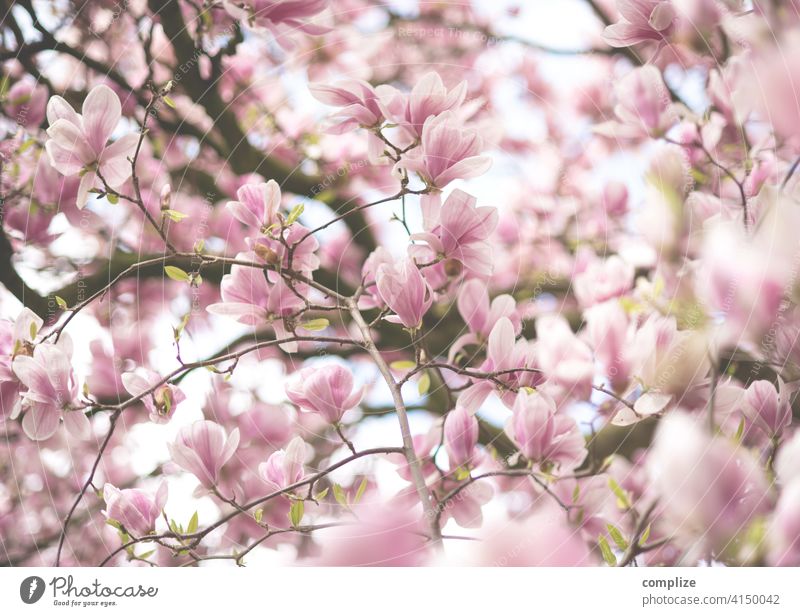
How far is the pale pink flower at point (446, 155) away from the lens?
39 cm

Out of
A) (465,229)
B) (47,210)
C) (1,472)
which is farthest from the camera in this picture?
(1,472)

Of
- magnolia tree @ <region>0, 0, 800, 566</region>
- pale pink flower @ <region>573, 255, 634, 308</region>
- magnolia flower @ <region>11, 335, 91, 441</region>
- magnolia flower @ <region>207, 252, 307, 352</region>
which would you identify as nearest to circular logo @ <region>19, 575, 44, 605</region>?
magnolia tree @ <region>0, 0, 800, 566</region>

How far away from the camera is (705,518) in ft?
1.52

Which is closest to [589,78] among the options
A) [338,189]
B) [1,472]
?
[338,189]

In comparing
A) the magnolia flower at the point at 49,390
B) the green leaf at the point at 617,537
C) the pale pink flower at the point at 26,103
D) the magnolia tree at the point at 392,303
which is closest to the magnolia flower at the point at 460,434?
the magnolia tree at the point at 392,303

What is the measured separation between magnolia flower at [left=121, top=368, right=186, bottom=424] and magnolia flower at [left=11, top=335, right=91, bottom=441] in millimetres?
36

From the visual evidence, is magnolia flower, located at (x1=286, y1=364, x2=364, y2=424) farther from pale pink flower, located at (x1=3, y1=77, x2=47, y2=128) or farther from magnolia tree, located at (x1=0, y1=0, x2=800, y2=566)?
pale pink flower, located at (x1=3, y1=77, x2=47, y2=128)

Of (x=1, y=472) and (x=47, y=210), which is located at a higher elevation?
(x=47, y=210)

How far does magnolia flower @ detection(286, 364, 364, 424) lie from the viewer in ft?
1.38

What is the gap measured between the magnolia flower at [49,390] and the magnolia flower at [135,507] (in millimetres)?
49

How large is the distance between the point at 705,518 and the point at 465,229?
260 millimetres

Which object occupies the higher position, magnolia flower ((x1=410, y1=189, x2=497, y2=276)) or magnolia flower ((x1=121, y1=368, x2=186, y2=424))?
magnolia flower ((x1=410, y1=189, x2=497, y2=276))

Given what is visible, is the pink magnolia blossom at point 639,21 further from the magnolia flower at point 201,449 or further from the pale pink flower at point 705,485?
the magnolia flower at point 201,449

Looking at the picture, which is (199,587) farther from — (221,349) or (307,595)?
(221,349)
